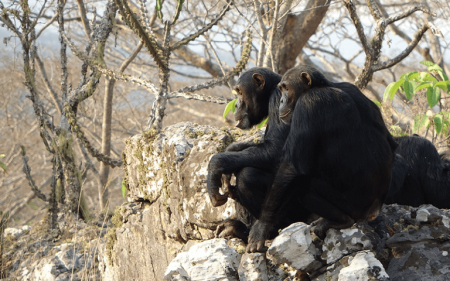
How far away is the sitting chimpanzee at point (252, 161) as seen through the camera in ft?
10.7

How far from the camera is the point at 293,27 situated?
30.3 feet

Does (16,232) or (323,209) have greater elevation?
(16,232)

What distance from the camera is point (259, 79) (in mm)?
3768

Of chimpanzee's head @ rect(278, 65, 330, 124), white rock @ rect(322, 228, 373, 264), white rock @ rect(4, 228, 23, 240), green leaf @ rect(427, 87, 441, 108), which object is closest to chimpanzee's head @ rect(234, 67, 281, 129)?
chimpanzee's head @ rect(278, 65, 330, 124)

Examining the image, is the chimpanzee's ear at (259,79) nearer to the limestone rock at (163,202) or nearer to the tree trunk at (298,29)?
the limestone rock at (163,202)

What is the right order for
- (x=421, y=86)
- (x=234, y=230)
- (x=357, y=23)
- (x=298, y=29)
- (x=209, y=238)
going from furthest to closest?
1. (x=298, y=29)
2. (x=357, y=23)
3. (x=421, y=86)
4. (x=209, y=238)
5. (x=234, y=230)

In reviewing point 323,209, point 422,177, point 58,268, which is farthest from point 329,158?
point 58,268

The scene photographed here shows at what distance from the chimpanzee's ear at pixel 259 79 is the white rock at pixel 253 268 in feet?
5.07

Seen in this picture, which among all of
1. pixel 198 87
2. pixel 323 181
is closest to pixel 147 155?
pixel 198 87

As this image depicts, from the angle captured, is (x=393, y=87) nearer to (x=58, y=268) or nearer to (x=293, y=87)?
(x=293, y=87)

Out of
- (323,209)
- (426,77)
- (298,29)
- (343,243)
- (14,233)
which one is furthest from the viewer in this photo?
(298,29)

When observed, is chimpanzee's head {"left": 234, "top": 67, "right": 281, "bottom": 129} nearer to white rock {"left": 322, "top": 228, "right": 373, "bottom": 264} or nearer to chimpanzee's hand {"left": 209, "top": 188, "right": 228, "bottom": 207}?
chimpanzee's hand {"left": 209, "top": 188, "right": 228, "bottom": 207}

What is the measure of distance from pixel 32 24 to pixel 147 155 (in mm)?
3844

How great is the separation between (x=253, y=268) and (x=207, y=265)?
0.36 m
